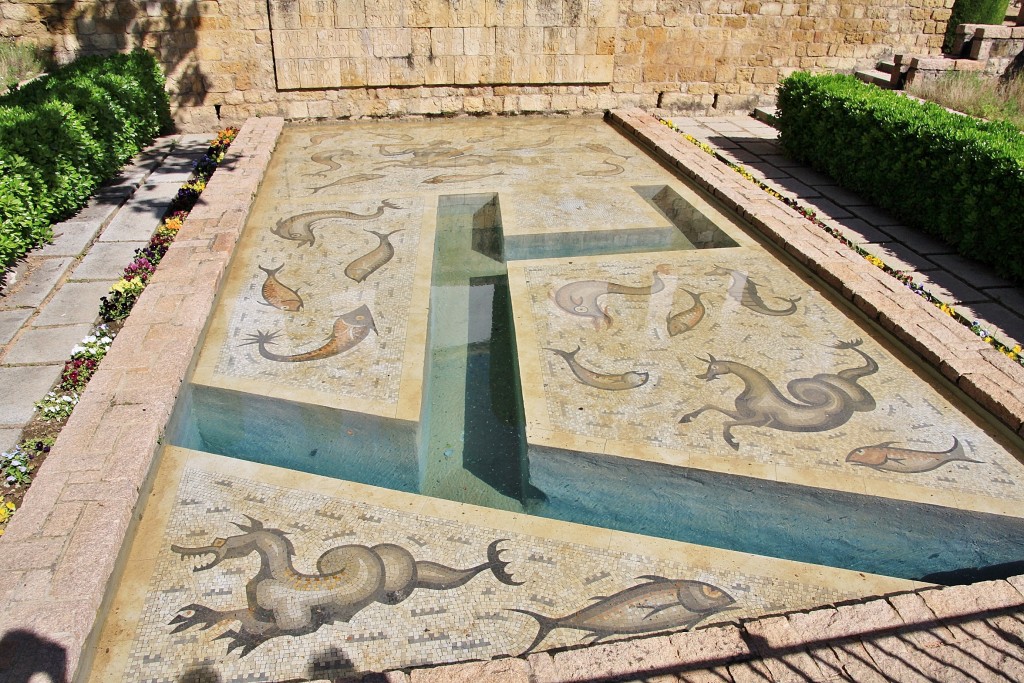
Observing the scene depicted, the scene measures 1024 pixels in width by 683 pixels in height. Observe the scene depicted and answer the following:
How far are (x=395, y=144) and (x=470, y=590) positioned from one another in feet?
22.6

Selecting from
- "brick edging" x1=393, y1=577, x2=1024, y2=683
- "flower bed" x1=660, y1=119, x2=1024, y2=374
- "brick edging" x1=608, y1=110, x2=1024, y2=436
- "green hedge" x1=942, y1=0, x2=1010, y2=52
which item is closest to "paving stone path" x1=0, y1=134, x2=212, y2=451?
"brick edging" x1=393, y1=577, x2=1024, y2=683

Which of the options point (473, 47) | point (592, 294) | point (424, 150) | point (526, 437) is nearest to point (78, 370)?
point (526, 437)

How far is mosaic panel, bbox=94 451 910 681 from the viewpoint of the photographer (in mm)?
2361

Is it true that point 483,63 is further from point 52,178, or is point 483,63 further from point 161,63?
point 52,178

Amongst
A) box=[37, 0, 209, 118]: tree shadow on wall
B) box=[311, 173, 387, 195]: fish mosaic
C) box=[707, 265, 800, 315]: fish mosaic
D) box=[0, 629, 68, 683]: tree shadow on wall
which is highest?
box=[37, 0, 209, 118]: tree shadow on wall

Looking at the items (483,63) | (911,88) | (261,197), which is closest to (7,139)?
(261,197)

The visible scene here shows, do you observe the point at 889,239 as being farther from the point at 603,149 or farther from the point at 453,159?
the point at 453,159

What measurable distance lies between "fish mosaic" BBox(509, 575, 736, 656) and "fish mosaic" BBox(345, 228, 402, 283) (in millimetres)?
3028

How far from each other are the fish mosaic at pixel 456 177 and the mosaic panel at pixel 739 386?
2.39m

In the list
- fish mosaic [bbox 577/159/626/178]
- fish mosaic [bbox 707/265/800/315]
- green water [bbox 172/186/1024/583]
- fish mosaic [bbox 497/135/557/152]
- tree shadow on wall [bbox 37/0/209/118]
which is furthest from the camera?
tree shadow on wall [bbox 37/0/209/118]

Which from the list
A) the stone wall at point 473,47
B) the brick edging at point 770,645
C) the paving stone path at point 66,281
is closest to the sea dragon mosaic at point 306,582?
the brick edging at point 770,645

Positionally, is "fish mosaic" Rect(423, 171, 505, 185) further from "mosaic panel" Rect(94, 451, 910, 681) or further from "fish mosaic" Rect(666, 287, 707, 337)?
"mosaic panel" Rect(94, 451, 910, 681)

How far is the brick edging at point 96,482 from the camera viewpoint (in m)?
2.28

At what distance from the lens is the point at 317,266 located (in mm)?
5070
